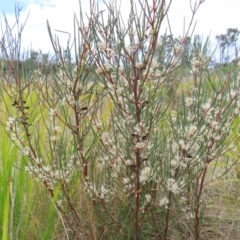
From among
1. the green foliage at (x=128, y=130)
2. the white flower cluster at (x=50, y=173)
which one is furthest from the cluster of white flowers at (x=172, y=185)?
the white flower cluster at (x=50, y=173)

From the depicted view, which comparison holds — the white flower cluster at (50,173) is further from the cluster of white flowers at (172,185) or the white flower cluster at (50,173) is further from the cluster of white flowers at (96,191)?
the cluster of white flowers at (172,185)

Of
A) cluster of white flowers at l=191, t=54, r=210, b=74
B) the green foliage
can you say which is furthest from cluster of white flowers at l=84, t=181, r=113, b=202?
cluster of white flowers at l=191, t=54, r=210, b=74

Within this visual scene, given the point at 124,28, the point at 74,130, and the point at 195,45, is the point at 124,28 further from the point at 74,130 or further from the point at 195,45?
the point at 195,45

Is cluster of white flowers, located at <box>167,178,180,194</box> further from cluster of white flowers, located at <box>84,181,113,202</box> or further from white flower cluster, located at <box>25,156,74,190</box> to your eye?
white flower cluster, located at <box>25,156,74,190</box>

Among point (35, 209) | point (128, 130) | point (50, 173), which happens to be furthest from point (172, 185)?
point (35, 209)

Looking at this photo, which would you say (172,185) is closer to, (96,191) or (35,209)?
(96,191)

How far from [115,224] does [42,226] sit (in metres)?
0.42

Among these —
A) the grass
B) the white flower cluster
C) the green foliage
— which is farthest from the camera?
the grass

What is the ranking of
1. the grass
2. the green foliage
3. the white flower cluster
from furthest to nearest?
the grass → the white flower cluster → the green foliage

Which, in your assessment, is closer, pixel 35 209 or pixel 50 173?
pixel 50 173

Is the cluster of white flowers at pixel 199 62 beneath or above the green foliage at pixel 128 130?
above

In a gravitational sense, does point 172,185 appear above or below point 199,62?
below

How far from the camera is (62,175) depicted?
61.1 inches

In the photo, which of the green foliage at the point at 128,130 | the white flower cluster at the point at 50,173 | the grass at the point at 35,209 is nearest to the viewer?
the green foliage at the point at 128,130
